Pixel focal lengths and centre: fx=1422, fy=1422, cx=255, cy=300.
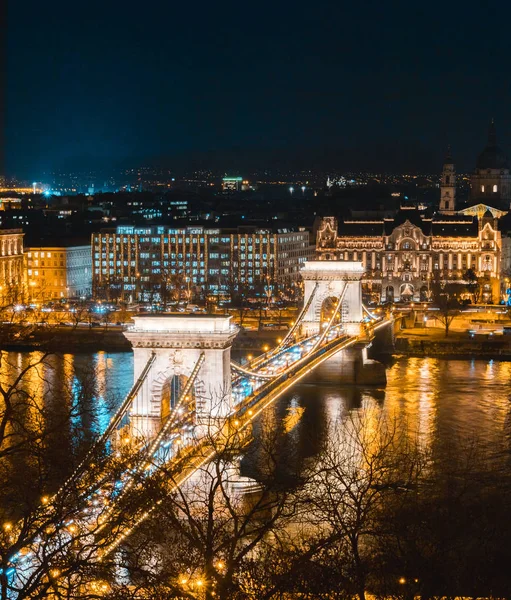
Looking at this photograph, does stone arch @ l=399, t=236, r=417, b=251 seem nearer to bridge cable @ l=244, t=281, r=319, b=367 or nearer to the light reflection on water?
the light reflection on water

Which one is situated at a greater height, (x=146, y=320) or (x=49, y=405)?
(x=146, y=320)

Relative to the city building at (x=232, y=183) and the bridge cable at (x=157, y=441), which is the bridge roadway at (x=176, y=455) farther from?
the city building at (x=232, y=183)

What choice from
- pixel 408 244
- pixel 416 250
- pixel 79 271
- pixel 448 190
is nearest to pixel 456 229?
pixel 416 250

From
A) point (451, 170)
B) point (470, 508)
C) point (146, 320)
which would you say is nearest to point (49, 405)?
point (146, 320)

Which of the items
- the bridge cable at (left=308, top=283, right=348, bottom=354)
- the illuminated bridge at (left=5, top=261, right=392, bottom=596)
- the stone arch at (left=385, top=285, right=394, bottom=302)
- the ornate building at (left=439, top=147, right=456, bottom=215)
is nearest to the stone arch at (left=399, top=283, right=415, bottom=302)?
the stone arch at (left=385, top=285, right=394, bottom=302)

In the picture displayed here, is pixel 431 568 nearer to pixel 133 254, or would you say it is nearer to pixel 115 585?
pixel 115 585

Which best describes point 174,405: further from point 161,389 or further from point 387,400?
point 387,400
